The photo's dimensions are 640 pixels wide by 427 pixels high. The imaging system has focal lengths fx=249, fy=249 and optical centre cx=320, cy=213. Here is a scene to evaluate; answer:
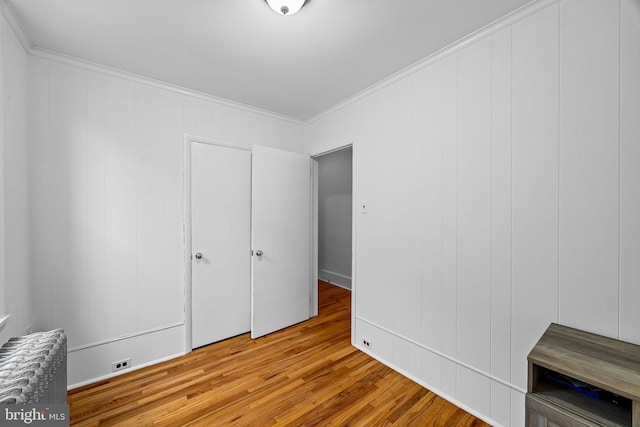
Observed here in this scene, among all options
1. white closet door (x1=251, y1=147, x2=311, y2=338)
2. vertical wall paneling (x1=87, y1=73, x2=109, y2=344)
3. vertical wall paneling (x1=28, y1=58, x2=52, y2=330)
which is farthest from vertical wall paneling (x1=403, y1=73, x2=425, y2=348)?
vertical wall paneling (x1=28, y1=58, x2=52, y2=330)

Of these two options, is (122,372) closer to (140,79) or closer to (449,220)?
(140,79)

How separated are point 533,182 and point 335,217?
3.49 m

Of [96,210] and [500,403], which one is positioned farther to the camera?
[96,210]

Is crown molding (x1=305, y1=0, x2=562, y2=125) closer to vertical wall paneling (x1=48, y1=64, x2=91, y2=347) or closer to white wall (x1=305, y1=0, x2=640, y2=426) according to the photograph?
white wall (x1=305, y1=0, x2=640, y2=426)

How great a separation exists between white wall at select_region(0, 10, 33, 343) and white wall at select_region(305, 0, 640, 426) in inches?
100

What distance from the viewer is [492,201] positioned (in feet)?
5.30

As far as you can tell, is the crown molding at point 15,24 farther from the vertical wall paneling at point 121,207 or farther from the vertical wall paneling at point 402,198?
the vertical wall paneling at point 402,198

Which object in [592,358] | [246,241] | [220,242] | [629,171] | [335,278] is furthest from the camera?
[335,278]

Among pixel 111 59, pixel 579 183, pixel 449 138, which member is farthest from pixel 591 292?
pixel 111 59

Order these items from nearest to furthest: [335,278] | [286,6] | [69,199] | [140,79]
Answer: [286,6] < [69,199] < [140,79] < [335,278]

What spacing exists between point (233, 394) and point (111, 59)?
277 centimetres

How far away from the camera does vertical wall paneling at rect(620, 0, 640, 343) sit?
1151mm

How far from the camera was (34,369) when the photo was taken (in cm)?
120

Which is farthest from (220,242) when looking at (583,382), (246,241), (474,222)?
(583,382)
